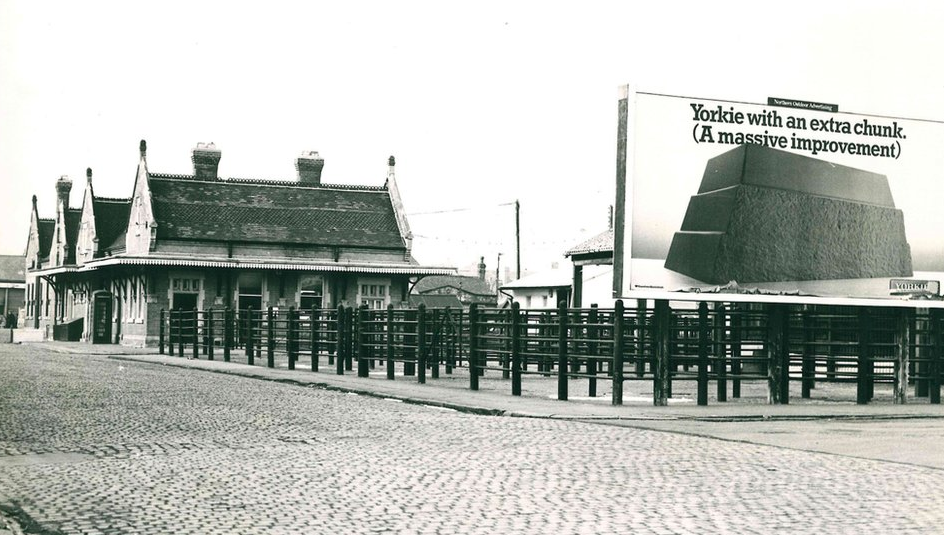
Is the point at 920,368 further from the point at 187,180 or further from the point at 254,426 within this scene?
the point at 187,180

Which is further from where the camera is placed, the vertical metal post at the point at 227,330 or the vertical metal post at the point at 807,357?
the vertical metal post at the point at 227,330

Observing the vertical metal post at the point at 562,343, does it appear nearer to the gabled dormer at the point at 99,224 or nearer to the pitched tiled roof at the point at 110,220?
the gabled dormer at the point at 99,224

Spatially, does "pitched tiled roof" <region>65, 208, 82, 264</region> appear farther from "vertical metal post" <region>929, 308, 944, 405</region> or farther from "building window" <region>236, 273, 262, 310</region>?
"vertical metal post" <region>929, 308, 944, 405</region>

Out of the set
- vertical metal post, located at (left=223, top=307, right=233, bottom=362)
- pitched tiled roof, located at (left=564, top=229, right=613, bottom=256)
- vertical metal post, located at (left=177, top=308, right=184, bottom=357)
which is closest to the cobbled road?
vertical metal post, located at (left=223, top=307, right=233, bottom=362)

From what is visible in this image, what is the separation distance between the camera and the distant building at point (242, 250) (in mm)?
50000

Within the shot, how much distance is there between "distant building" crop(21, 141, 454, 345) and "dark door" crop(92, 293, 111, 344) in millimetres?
46

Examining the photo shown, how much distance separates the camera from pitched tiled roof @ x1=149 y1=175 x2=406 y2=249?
5228cm

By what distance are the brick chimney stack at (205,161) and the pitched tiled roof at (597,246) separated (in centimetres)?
1892

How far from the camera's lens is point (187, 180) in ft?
178

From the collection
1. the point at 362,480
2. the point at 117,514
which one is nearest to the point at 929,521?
the point at 362,480

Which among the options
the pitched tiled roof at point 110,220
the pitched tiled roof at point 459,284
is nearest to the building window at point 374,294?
the pitched tiled roof at point 110,220

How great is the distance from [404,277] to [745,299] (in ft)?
124

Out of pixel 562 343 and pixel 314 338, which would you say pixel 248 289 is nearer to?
pixel 314 338

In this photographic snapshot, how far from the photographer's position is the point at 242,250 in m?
52.2
